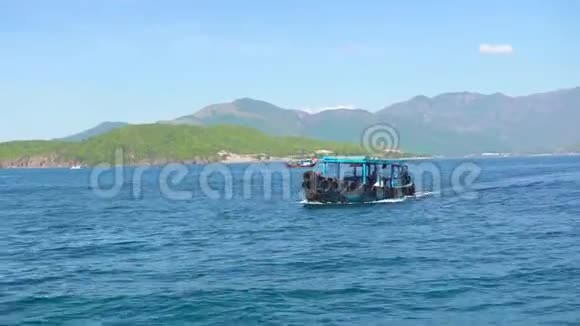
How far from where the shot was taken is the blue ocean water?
23.5 m

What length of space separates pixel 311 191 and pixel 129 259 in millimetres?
Result: 32637

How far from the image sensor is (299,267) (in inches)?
1264

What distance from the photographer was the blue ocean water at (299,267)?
77.3ft

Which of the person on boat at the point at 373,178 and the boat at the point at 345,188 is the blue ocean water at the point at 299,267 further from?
the person on boat at the point at 373,178

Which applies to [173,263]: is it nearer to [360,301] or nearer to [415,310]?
[360,301]

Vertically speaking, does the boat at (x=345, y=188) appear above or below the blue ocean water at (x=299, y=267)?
above

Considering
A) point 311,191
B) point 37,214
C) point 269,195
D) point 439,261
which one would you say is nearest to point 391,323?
point 439,261

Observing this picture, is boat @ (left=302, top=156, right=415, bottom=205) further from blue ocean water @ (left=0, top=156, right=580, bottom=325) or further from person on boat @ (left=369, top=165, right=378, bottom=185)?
blue ocean water @ (left=0, top=156, right=580, bottom=325)

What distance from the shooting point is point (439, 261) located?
32.3m

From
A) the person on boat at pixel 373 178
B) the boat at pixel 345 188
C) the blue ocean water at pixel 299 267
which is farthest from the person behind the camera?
the person on boat at pixel 373 178

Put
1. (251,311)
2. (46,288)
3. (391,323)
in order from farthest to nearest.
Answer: (46,288), (251,311), (391,323)

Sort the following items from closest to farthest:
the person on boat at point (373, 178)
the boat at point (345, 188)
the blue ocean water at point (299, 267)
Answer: the blue ocean water at point (299, 267) < the boat at point (345, 188) < the person on boat at point (373, 178)

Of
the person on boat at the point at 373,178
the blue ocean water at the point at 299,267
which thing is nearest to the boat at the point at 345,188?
the person on boat at the point at 373,178

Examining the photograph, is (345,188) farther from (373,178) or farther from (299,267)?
(299,267)
